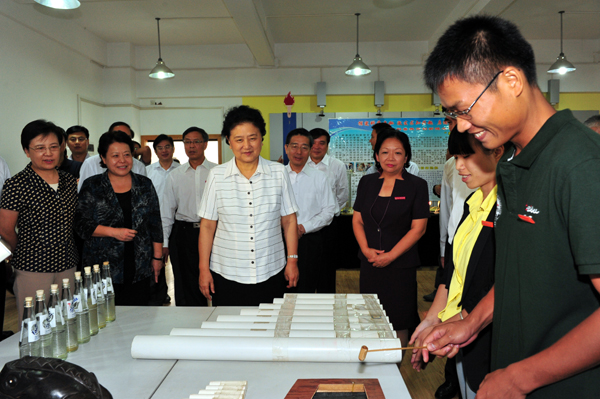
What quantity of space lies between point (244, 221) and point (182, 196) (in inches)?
65.2

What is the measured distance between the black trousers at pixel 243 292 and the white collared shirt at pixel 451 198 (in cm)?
102

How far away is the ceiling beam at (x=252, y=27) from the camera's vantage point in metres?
4.78

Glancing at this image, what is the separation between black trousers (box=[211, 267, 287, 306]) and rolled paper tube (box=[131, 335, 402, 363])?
3.19 feet

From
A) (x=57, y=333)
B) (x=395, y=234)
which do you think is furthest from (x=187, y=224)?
(x=57, y=333)

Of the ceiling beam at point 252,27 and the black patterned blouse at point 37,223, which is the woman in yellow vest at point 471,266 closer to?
the black patterned blouse at point 37,223

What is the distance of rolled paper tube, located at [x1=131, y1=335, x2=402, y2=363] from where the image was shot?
4.05 feet

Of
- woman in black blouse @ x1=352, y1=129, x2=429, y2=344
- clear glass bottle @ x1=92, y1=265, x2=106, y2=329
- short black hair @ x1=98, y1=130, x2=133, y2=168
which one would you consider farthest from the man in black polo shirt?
short black hair @ x1=98, y1=130, x2=133, y2=168

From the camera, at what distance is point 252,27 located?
5496 millimetres

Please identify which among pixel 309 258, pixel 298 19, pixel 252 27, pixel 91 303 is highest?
pixel 298 19

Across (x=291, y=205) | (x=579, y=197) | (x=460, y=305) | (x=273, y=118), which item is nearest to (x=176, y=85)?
(x=273, y=118)

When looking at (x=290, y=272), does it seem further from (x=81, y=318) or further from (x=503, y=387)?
(x=503, y=387)

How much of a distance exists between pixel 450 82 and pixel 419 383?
228 cm

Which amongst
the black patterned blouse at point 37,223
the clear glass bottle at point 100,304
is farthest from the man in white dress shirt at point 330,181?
the clear glass bottle at point 100,304

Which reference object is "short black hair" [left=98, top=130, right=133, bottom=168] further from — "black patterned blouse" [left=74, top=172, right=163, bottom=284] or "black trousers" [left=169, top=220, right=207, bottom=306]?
"black trousers" [left=169, top=220, right=207, bottom=306]
